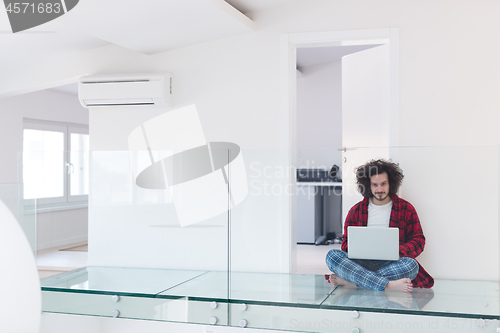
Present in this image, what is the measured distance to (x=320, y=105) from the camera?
7508mm

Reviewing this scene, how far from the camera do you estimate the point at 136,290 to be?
9.16 feet

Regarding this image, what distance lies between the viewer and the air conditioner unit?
3.82 metres

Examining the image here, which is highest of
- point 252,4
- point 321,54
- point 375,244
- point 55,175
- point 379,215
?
point 321,54

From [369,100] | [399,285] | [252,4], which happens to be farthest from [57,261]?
[369,100]

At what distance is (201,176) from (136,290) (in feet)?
2.48

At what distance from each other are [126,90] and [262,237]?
1.84 m

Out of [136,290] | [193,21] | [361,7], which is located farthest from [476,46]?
[136,290]

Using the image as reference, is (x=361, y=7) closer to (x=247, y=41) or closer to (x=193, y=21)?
(x=247, y=41)

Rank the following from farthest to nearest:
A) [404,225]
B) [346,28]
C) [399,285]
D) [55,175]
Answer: [346,28] → [55,175] → [404,225] → [399,285]

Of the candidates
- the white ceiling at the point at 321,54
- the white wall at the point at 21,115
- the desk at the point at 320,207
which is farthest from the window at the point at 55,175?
the white ceiling at the point at 321,54

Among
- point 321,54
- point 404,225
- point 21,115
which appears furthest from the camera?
point 321,54

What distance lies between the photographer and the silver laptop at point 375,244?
2.53m

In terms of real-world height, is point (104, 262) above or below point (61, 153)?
below

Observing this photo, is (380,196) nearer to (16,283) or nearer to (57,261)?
(16,283)
